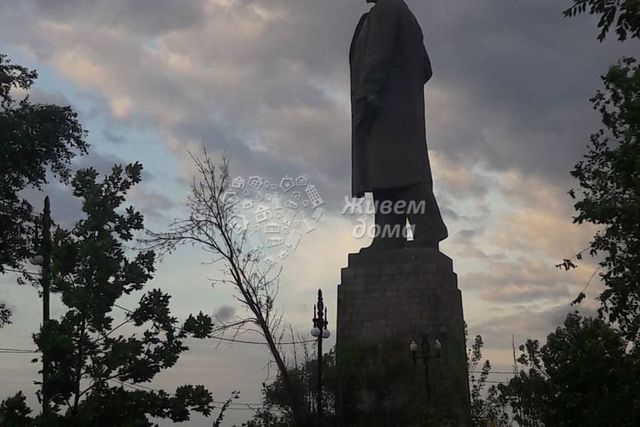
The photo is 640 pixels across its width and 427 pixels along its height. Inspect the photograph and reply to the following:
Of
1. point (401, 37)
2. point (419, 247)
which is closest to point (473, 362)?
point (419, 247)

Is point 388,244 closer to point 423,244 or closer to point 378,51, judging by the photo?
point 423,244


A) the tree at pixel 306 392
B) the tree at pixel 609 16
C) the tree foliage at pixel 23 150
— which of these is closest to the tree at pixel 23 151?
the tree foliage at pixel 23 150

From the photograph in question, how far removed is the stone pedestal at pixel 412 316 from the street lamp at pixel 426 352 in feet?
0.08

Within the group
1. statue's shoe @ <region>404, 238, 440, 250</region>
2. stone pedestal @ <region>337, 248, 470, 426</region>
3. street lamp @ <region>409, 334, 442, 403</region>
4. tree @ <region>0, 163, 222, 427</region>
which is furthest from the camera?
statue's shoe @ <region>404, 238, 440, 250</region>

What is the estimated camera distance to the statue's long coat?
15594mm

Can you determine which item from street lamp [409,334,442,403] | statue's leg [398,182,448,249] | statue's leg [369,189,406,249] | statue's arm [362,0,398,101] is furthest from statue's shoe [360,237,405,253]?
statue's arm [362,0,398,101]

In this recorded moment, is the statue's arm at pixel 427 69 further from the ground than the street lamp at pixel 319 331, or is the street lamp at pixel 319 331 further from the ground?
the statue's arm at pixel 427 69

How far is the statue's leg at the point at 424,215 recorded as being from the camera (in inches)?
607

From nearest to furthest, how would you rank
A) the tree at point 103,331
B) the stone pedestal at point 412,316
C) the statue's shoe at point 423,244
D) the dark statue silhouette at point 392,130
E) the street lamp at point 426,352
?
1. the tree at point 103,331
2. the street lamp at point 426,352
3. the stone pedestal at point 412,316
4. the statue's shoe at point 423,244
5. the dark statue silhouette at point 392,130

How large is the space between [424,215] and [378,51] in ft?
10.3

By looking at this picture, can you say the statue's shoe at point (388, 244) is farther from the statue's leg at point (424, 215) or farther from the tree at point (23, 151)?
the tree at point (23, 151)

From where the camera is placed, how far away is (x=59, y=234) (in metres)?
10.1

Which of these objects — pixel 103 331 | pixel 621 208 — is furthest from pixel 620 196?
pixel 103 331

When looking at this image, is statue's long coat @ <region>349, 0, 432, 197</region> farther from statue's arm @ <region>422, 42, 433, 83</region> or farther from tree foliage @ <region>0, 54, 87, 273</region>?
tree foliage @ <region>0, 54, 87, 273</region>
